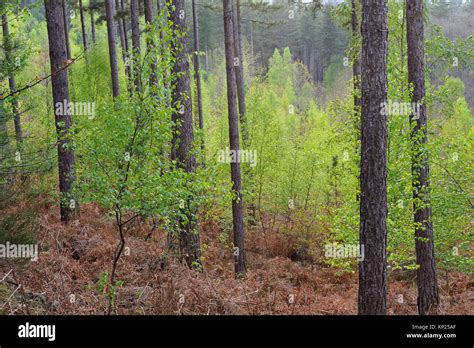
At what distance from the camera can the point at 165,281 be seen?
848 centimetres

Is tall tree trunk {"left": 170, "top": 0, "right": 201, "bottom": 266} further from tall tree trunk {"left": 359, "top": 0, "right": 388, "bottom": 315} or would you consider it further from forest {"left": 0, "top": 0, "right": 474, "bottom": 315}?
tall tree trunk {"left": 359, "top": 0, "right": 388, "bottom": 315}

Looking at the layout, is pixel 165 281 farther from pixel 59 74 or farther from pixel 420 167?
pixel 420 167

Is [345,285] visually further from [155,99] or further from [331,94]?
[331,94]

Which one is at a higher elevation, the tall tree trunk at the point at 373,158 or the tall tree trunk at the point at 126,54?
the tall tree trunk at the point at 126,54

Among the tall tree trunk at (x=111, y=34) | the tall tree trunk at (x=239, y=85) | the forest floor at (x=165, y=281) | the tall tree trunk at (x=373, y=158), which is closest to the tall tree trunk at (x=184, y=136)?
the forest floor at (x=165, y=281)

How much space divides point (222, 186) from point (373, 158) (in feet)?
8.27

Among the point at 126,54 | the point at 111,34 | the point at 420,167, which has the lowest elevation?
the point at 420,167

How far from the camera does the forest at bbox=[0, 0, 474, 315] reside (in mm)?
6219

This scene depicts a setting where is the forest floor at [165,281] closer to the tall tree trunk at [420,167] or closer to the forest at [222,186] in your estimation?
the forest at [222,186]

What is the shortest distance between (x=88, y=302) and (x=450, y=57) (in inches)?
358

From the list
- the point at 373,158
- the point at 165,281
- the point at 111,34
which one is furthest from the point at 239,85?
the point at 373,158

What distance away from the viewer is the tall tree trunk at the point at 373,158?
6.08 meters

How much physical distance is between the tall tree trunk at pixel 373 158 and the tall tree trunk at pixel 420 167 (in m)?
3.35

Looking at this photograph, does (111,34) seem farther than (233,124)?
Yes
